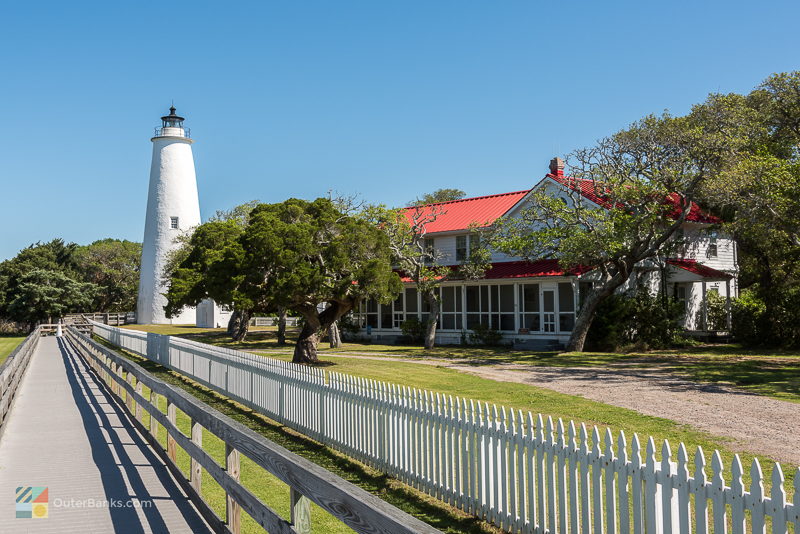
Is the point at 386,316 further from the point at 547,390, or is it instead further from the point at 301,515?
the point at 301,515

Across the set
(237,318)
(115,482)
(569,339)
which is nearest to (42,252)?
(237,318)

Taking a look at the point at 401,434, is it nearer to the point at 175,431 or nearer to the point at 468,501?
the point at 468,501

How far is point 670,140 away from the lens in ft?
81.3

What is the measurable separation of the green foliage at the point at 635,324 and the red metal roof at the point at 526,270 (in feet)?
6.76

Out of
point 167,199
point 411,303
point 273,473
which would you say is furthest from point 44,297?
point 273,473

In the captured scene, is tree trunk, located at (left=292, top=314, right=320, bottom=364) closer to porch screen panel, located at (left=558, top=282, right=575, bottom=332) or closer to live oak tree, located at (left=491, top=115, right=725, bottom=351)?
live oak tree, located at (left=491, top=115, right=725, bottom=351)

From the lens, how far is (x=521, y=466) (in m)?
6.01

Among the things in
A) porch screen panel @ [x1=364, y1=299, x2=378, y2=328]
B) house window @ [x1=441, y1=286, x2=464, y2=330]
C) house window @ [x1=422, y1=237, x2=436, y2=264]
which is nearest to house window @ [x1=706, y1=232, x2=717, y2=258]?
house window @ [x1=441, y1=286, x2=464, y2=330]

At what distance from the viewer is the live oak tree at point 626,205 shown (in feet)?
80.6

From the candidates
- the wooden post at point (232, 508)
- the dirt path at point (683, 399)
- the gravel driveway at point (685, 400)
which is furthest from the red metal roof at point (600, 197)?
the wooden post at point (232, 508)

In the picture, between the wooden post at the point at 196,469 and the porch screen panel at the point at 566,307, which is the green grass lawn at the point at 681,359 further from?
the wooden post at the point at 196,469

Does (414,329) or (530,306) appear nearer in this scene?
(530,306)

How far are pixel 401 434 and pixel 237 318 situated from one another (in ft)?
98.3

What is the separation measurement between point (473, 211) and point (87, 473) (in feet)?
97.2
